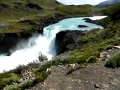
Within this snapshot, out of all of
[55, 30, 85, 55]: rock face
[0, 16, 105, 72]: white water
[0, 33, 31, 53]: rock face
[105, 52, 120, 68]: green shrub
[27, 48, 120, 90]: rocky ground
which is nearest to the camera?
[27, 48, 120, 90]: rocky ground

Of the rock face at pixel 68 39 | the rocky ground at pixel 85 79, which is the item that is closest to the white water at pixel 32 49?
the rock face at pixel 68 39

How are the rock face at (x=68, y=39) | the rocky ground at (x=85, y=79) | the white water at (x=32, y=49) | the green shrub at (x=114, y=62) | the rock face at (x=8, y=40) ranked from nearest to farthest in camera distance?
the rocky ground at (x=85, y=79), the green shrub at (x=114, y=62), the rock face at (x=68, y=39), the white water at (x=32, y=49), the rock face at (x=8, y=40)

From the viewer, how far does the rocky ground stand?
1316cm

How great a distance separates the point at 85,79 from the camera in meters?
14.0

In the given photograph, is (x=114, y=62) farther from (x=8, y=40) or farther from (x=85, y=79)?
(x=8, y=40)

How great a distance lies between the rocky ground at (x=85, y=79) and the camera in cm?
1316

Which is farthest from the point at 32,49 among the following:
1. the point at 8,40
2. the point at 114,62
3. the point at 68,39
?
the point at 114,62

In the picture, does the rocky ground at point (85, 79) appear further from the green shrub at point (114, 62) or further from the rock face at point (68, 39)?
the rock face at point (68, 39)

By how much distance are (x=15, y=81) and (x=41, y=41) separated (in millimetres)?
60161

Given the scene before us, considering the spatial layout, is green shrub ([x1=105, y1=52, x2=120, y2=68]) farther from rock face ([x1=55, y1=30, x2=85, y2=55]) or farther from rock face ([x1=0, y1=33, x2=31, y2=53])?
rock face ([x1=0, y1=33, x2=31, y2=53])

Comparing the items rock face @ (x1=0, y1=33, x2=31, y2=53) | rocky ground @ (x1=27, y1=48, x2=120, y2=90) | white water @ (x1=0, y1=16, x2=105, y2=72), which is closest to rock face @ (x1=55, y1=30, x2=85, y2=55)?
white water @ (x1=0, y1=16, x2=105, y2=72)

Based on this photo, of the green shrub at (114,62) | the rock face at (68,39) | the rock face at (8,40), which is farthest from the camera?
the rock face at (8,40)

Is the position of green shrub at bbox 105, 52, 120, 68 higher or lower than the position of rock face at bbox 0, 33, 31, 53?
higher

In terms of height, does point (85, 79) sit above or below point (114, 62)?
below
